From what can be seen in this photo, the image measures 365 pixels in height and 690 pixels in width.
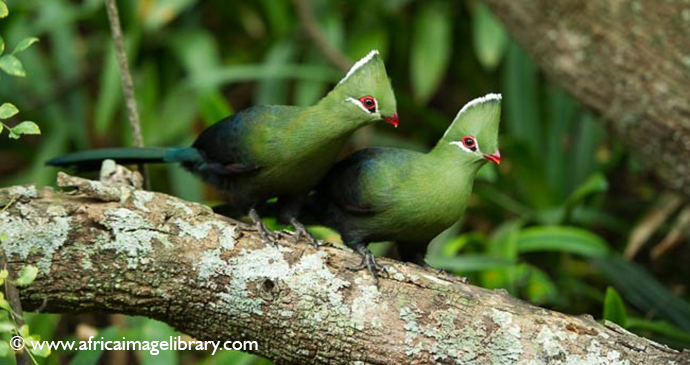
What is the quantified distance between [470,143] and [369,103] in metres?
0.31

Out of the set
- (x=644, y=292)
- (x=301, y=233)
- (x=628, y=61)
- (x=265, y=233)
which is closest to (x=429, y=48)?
(x=628, y=61)

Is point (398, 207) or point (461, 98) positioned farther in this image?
point (461, 98)

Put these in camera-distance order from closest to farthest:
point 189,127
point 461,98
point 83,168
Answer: point 83,168 < point 189,127 < point 461,98

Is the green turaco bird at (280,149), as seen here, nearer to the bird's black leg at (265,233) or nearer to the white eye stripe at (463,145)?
the bird's black leg at (265,233)

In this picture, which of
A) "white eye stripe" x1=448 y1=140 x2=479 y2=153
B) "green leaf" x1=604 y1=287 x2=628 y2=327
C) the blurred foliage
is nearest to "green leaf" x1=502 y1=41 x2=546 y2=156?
the blurred foliage

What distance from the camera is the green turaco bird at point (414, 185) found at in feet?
8.47

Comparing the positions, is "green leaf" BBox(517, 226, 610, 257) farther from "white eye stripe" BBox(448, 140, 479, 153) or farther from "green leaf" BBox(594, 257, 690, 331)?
"white eye stripe" BBox(448, 140, 479, 153)

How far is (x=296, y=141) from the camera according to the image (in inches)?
104

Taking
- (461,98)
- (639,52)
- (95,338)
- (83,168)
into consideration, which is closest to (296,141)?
(83,168)

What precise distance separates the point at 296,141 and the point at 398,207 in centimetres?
35

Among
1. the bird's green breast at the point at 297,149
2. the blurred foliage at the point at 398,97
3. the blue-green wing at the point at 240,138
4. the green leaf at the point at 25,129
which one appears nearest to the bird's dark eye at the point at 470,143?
the bird's green breast at the point at 297,149

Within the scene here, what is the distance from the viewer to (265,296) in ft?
7.69

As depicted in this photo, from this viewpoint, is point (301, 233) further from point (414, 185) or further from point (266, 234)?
point (414, 185)

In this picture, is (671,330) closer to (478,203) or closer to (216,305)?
(478,203)
